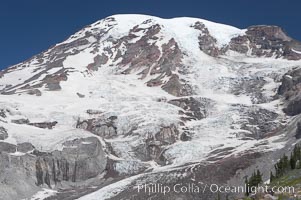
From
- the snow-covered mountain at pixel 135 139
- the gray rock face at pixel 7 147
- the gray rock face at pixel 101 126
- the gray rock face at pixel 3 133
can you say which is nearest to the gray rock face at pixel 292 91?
the snow-covered mountain at pixel 135 139

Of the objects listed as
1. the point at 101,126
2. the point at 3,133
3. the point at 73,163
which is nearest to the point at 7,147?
the point at 3,133

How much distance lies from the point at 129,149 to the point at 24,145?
26.5 m

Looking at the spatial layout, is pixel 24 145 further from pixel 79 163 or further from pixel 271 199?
pixel 271 199

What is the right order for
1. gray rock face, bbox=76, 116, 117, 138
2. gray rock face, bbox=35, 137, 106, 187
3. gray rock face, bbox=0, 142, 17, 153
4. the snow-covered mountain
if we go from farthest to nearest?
gray rock face, bbox=76, 116, 117, 138 → gray rock face, bbox=35, 137, 106, 187 → gray rock face, bbox=0, 142, 17, 153 → the snow-covered mountain

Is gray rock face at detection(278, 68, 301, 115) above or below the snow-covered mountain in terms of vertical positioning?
above

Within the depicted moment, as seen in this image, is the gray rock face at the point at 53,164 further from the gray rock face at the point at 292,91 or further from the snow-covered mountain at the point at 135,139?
the gray rock face at the point at 292,91

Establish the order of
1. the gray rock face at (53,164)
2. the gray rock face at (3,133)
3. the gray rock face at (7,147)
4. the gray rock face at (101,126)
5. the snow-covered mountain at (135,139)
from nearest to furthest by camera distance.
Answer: the snow-covered mountain at (135,139), the gray rock face at (53,164), the gray rock face at (7,147), the gray rock face at (3,133), the gray rock face at (101,126)

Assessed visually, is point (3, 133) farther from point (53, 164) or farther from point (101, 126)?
point (101, 126)

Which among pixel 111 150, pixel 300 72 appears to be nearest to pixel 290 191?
pixel 111 150

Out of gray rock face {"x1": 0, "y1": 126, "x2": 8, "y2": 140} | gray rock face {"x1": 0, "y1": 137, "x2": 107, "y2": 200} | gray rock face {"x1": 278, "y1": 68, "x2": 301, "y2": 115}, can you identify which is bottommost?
gray rock face {"x1": 0, "y1": 137, "x2": 107, "y2": 200}

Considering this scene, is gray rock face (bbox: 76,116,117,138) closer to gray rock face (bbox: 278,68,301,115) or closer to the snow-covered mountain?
the snow-covered mountain

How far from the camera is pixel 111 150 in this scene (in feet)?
509

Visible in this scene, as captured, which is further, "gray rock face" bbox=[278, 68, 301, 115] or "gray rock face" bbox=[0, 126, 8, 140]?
"gray rock face" bbox=[278, 68, 301, 115]

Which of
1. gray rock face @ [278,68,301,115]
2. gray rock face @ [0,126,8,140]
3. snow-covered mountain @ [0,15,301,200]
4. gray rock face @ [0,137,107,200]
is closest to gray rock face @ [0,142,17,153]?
gray rock face @ [0,137,107,200]
